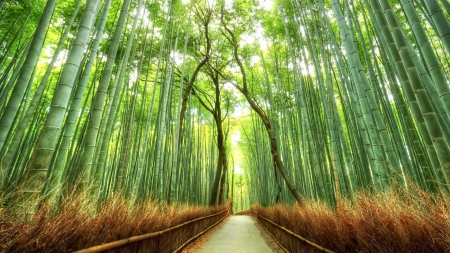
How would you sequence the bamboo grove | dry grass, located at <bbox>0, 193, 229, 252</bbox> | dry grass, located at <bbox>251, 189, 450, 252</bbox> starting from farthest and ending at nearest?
the bamboo grove
dry grass, located at <bbox>251, 189, 450, 252</bbox>
dry grass, located at <bbox>0, 193, 229, 252</bbox>

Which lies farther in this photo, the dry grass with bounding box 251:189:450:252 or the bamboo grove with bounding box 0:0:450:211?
the bamboo grove with bounding box 0:0:450:211

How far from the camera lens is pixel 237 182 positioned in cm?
2352

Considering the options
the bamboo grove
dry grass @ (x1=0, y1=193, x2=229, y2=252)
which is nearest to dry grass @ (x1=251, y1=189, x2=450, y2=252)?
the bamboo grove

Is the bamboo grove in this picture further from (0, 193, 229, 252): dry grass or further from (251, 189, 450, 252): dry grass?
(251, 189, 450, 252): dry grass

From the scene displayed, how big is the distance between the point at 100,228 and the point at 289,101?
4.97 metres

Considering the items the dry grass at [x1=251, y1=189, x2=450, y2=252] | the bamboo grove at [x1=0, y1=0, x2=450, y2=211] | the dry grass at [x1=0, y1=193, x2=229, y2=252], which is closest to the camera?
the dry grass at [x1=0, y1=193, x2=229, y2=252]

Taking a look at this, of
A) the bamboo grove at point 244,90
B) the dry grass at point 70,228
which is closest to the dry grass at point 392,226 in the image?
the bamboo grove at point 244,90

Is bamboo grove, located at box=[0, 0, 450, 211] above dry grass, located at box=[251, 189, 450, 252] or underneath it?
above

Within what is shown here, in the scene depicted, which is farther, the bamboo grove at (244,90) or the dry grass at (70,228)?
the bamboo grove at (244,90)

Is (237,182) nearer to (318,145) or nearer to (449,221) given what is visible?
(318,145)

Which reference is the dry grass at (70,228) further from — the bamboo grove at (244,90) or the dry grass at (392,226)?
the dry grass at (392,226)

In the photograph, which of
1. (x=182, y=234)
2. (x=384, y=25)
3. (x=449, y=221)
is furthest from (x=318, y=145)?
(x=449, y=221)

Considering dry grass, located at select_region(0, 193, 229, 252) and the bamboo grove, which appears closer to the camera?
dry grass, located at select_region(0, 193, 229, 252)

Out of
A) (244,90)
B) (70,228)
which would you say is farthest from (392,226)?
(244,90)
